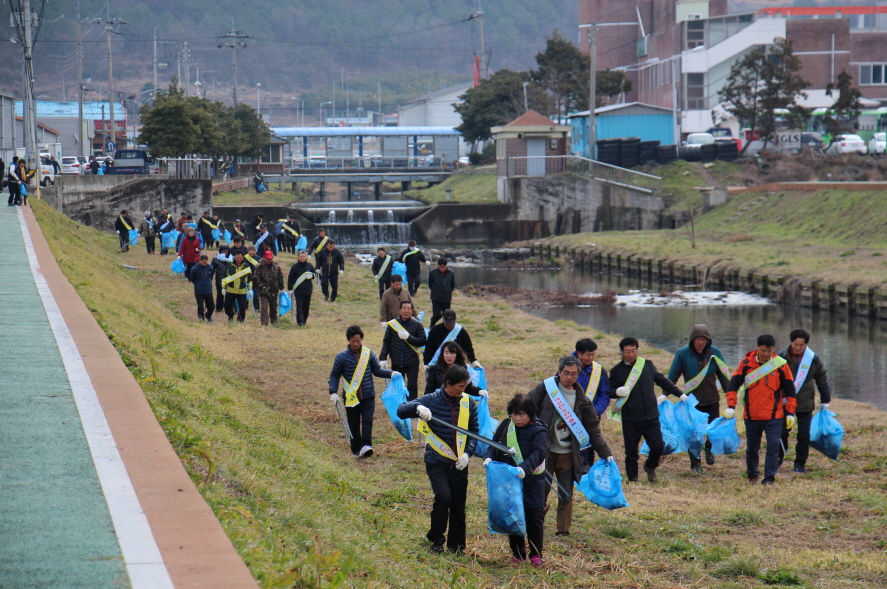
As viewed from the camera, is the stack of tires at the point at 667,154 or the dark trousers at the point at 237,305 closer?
the dark trousers at the point at 237,305

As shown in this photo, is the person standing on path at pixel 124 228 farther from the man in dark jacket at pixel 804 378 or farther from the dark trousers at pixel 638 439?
the man in dark jacket at pixel 804 378

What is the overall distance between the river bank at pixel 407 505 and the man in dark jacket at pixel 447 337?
113 centimetres

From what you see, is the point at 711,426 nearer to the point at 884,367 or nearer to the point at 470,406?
the point at 470,406

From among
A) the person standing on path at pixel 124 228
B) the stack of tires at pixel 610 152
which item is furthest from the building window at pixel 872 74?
the person standing on path at pixel 124 228

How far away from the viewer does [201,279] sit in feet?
60.4

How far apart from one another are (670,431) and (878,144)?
48.9 m

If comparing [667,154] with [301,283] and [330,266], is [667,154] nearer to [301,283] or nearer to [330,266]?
[330,266]

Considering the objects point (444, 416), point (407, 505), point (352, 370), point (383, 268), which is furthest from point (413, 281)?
point (444, 416)

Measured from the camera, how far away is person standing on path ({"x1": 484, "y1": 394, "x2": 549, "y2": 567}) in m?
6.54

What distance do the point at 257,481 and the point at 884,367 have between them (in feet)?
50.9

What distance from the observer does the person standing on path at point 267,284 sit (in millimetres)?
18172

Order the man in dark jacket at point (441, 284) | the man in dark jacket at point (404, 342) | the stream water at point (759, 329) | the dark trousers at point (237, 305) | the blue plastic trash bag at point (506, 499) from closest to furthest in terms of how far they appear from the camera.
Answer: the blue plastic trash bag at point (506, 499) → the man in dark jacket at point (404, 342) → the man in dark jacket at point (441, 284) → the stream water at point (759, 329) → the dark trousers at point (237, 305)

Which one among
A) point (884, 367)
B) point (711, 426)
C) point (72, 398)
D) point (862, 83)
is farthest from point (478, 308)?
point (862, 83)

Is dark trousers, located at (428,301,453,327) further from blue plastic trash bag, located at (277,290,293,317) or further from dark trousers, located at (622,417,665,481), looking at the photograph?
dark trousers, located at (622,417,665,481)
